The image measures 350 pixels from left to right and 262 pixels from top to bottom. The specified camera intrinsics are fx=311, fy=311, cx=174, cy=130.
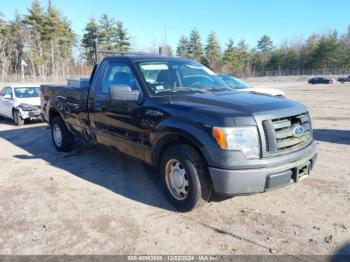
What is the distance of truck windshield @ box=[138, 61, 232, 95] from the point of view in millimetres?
4434

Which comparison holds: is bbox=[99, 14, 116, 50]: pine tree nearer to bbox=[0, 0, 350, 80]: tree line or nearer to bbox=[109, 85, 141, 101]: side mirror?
bbox=[0, 0, 350, 80]: tree line

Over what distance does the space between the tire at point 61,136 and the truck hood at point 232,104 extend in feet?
11.9

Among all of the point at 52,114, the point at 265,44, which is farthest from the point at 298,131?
the point at 265,44

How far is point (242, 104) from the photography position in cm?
366

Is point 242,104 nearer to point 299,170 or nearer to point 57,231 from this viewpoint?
point 299,170

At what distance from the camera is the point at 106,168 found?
580 cm

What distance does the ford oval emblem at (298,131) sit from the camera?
3.67 meters

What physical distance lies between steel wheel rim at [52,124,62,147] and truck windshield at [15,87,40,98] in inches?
215

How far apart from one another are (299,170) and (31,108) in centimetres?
1004

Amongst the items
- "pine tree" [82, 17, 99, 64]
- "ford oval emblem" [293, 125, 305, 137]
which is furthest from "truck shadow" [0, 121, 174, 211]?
"pine tree" [82, 17, 99, 64]

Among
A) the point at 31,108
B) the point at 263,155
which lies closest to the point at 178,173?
the point at 263,155

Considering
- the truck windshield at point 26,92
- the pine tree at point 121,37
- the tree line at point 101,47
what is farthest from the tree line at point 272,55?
the truck windshield at point 26,92

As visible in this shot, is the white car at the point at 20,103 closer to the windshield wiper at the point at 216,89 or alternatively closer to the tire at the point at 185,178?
the windshield wiper at the point at 216,89

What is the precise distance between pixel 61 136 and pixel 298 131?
5.15 m
